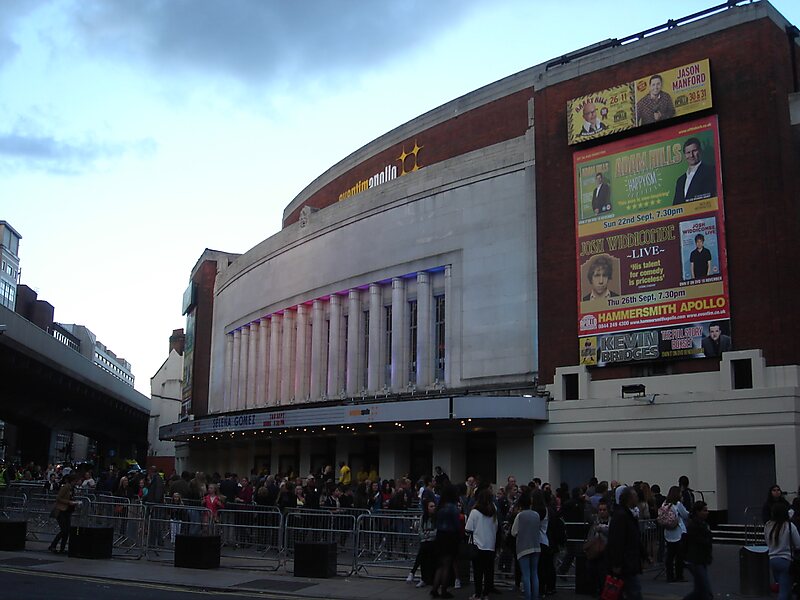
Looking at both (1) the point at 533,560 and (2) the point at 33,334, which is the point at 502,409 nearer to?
(1) the point at 533,560

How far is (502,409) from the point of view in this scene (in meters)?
29.8

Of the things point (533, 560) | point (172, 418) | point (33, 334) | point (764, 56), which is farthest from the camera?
point (172, 418)

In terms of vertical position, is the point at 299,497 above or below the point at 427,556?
above

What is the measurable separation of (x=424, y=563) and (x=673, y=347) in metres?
A: 14.5

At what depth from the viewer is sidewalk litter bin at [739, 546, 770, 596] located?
14953 millimetres

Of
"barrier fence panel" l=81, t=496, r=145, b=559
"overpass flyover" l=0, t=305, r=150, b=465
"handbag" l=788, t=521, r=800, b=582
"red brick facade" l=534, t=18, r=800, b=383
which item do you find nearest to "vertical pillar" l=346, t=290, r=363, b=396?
"red brick facade" l=534, t=18, r=800, b=383

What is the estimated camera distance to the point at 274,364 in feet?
160

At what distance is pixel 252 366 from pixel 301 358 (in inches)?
296

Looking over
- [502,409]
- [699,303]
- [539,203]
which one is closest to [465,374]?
[502,409]

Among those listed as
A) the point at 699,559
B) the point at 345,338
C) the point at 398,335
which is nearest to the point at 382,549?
the point at 699,559

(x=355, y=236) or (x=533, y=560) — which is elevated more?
(x=355, y=236)

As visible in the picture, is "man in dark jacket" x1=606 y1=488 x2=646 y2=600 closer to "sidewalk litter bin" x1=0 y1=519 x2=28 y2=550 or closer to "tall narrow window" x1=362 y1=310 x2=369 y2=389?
"sidewalk litter bin" x1=0 y1=519 x2=28 y2=550

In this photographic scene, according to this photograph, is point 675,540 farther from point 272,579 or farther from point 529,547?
point 272,579

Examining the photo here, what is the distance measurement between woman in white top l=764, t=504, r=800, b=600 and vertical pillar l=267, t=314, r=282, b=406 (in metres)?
38.0
